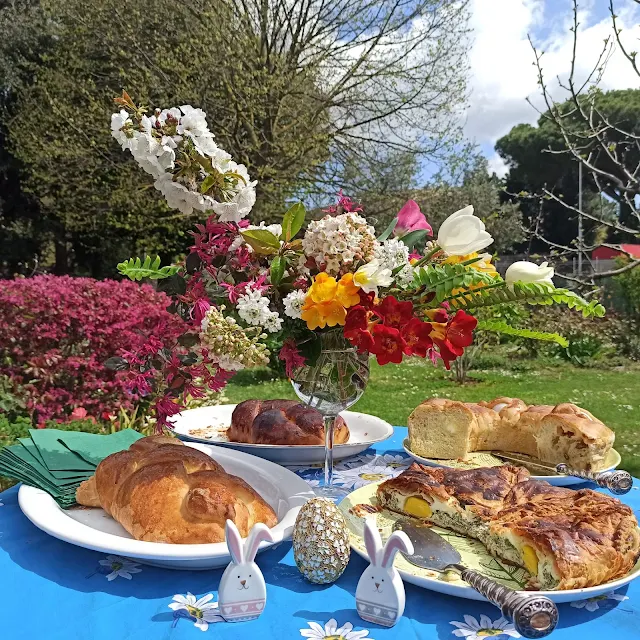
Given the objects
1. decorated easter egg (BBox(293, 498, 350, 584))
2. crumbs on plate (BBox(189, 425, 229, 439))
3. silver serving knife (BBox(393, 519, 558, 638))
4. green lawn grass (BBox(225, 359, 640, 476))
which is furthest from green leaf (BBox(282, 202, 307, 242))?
green lawn grass (BBox(225, 359, 640, 476))

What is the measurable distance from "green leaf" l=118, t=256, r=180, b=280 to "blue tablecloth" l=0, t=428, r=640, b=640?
787mm

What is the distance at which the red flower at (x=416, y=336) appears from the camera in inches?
56.4

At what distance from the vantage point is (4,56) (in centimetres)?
1441

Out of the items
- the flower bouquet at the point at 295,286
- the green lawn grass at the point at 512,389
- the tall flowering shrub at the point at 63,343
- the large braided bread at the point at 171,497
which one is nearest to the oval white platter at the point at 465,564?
the large braided bread at the point at 171,497

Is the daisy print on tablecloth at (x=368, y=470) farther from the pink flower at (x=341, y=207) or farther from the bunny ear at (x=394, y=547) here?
the pink flower at (x=341, y=207)

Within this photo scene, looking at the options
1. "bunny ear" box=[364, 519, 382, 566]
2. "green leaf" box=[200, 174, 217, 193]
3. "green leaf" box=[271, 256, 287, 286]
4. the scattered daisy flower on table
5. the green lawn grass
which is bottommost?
the green lawn grass

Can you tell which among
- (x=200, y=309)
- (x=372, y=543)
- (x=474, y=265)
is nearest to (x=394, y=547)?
(x=372, y=543)

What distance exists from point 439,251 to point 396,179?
39.7ft

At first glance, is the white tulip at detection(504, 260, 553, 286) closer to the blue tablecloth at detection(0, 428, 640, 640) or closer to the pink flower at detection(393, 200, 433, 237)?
the pink flower at detection(393, 200, 433, 237)

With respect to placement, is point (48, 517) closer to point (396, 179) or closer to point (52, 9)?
point (396, 179)

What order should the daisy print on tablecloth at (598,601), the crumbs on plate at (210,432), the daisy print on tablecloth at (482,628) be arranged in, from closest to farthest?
1. the daisy print on tablecloth at (482,628)
2. the daisy print on tablecloth at (598,601)
3. the crumbs on plate at (210,432)

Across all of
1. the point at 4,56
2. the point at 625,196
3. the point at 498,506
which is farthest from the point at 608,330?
the point at 4,56

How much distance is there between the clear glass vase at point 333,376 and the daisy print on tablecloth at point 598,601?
71 centimetres

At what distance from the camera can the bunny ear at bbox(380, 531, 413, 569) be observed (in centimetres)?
113
